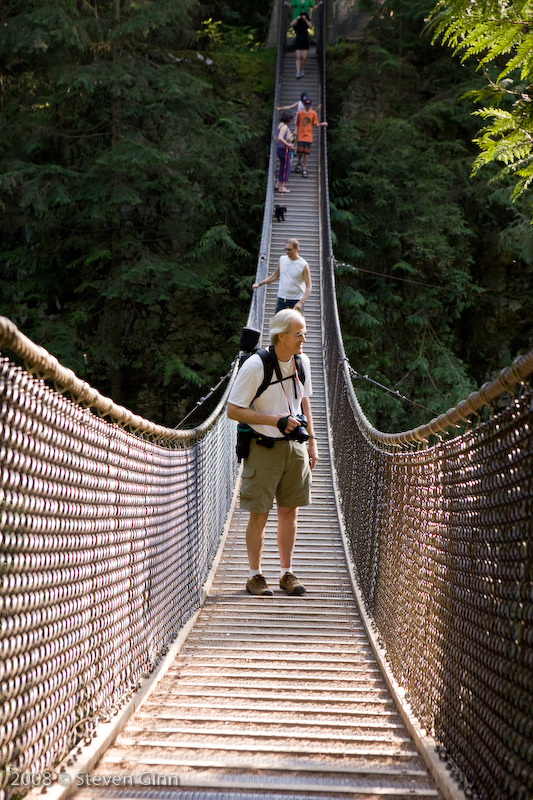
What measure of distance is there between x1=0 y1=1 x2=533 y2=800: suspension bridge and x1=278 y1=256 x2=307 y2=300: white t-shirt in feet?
11.3

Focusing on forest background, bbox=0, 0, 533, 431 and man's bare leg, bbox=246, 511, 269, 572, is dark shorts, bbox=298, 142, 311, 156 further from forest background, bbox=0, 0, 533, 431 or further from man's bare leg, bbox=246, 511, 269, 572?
man's bare leg, bbox=246, 511, 269, 572

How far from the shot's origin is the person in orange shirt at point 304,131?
37.3 ft

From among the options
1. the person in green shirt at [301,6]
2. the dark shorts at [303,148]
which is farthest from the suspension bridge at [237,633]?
the person in green shirt at [301,6]

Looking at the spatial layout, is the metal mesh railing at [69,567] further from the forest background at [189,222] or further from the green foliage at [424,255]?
the green foliage at [424,255]

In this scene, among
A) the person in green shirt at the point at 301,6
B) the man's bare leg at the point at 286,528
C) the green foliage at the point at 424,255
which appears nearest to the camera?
the man's bare leg at the point at 286,528

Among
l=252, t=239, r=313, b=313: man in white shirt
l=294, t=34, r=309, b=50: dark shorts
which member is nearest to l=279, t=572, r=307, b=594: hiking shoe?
l=252, t=239, r=313, b=313: man in white shirt

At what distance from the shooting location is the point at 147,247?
39.4 ft

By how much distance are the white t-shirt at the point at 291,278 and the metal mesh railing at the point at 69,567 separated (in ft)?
13.2

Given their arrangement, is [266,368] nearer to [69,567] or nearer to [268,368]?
[268,368]

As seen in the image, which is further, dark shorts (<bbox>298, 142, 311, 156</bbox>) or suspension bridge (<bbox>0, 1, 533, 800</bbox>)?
dark shorts (<bbox>298, 142, 311, 156</bbox>)

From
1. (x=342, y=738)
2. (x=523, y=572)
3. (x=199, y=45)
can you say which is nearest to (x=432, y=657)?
(x=342, y=738)

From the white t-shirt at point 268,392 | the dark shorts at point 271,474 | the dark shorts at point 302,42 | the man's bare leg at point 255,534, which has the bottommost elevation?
the man's bare leg at point 255,534

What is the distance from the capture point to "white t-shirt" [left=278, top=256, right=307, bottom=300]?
6598 mm

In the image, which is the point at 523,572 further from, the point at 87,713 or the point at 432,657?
the point at 87,713
